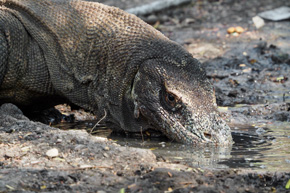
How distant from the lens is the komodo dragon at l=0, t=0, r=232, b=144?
5812 millimetres

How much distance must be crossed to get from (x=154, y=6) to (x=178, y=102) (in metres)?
8.66

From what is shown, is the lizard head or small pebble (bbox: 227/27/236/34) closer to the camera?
the lizard head

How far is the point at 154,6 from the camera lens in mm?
14117

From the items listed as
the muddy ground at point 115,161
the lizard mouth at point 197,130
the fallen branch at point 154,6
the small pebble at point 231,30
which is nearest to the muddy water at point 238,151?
the lizard mouth at point 197,130

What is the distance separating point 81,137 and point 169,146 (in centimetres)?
98

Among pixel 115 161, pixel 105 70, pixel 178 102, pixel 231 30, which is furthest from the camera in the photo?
pixel 231 30

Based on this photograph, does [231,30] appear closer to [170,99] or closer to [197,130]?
[170,99]

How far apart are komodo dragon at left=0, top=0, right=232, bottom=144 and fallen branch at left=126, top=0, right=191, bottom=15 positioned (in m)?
6.42

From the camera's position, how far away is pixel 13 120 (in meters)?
5.94

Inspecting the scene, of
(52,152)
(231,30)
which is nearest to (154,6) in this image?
(231,30)

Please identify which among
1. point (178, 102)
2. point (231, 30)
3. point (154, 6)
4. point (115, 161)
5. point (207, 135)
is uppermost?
point (154, 6)

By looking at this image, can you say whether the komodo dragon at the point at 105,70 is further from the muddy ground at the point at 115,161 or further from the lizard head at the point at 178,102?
the muddy ground at the point at 115,161

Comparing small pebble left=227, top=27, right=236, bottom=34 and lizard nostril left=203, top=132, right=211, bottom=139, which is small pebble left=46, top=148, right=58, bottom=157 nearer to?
lizard nostril left=203, top=132, right=211, bottom=139

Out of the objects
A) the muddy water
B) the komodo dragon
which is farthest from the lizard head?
the muddy water
